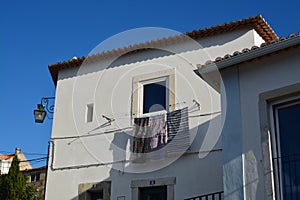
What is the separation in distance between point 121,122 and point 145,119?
2.65 ft

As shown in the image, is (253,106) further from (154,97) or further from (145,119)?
(154,97)

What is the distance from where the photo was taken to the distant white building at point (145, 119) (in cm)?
1078

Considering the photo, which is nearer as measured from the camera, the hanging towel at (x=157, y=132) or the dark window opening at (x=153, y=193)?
the dark window opening at (x=153, y=193)

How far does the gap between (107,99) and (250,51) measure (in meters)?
6.16

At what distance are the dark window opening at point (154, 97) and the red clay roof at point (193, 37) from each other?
1.09 m

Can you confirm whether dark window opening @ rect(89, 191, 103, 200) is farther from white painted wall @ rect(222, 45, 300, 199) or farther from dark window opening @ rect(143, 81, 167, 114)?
white painted wall @ rect(222, 45, 300, 199)

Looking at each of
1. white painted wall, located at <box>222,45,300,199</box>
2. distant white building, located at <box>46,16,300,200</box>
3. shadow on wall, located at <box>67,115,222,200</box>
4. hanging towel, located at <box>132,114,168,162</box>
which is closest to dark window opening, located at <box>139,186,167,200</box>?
distant white building, located at <box>46,16,300,200</box>

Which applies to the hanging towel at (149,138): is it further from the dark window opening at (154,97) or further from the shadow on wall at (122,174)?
the dark window opening at (154,97)

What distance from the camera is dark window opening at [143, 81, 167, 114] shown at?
12008mm

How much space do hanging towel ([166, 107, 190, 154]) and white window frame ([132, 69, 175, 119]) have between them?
36 centimetres

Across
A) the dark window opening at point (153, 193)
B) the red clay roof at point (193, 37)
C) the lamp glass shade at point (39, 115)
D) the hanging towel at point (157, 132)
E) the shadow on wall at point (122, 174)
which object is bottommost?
the dark window opening at point (153, 193)

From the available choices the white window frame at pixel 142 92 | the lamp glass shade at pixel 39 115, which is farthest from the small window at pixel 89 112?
the white window frame at pixel 142 92

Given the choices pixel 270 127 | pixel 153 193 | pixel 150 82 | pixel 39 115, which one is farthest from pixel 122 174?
pixel 270 127

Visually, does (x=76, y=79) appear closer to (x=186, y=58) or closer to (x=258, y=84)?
(x=186, y=58)
